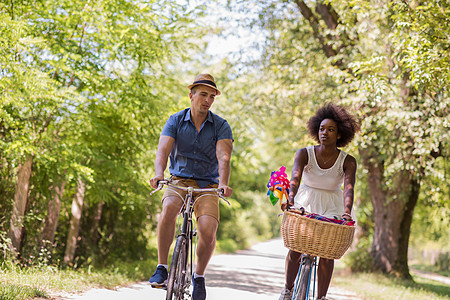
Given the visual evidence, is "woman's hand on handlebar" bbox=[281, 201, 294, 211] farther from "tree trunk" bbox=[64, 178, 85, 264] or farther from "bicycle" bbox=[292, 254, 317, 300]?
"tree trunk" bbox=[64, 178, 85, 264]

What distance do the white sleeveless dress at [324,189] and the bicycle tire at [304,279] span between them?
1.93 ft

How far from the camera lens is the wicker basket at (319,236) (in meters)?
4.81

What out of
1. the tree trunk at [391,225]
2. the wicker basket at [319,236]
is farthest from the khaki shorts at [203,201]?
the tree trunk at [391,225]

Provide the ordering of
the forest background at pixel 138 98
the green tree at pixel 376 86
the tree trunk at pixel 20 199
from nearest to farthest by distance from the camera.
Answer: the forest background at pixel 138 98 < the tree trunk at pixel 20 199 < the green tree at pixel 376 86

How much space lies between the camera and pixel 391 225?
15.2 metres

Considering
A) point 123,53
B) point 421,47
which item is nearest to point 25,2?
point 123,53

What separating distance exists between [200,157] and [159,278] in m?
1.27

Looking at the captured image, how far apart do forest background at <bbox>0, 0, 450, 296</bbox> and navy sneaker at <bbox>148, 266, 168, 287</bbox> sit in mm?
3917

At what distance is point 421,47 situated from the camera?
26.5 feet

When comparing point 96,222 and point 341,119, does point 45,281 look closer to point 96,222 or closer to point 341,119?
point 341,119

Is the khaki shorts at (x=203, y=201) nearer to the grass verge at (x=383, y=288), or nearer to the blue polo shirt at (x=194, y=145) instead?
the blue polo shirt at (x=194, y=145)

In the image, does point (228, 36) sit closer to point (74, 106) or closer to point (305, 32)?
point (305, 32)

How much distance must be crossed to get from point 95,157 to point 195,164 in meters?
4.14

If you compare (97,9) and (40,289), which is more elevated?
(97,9)
